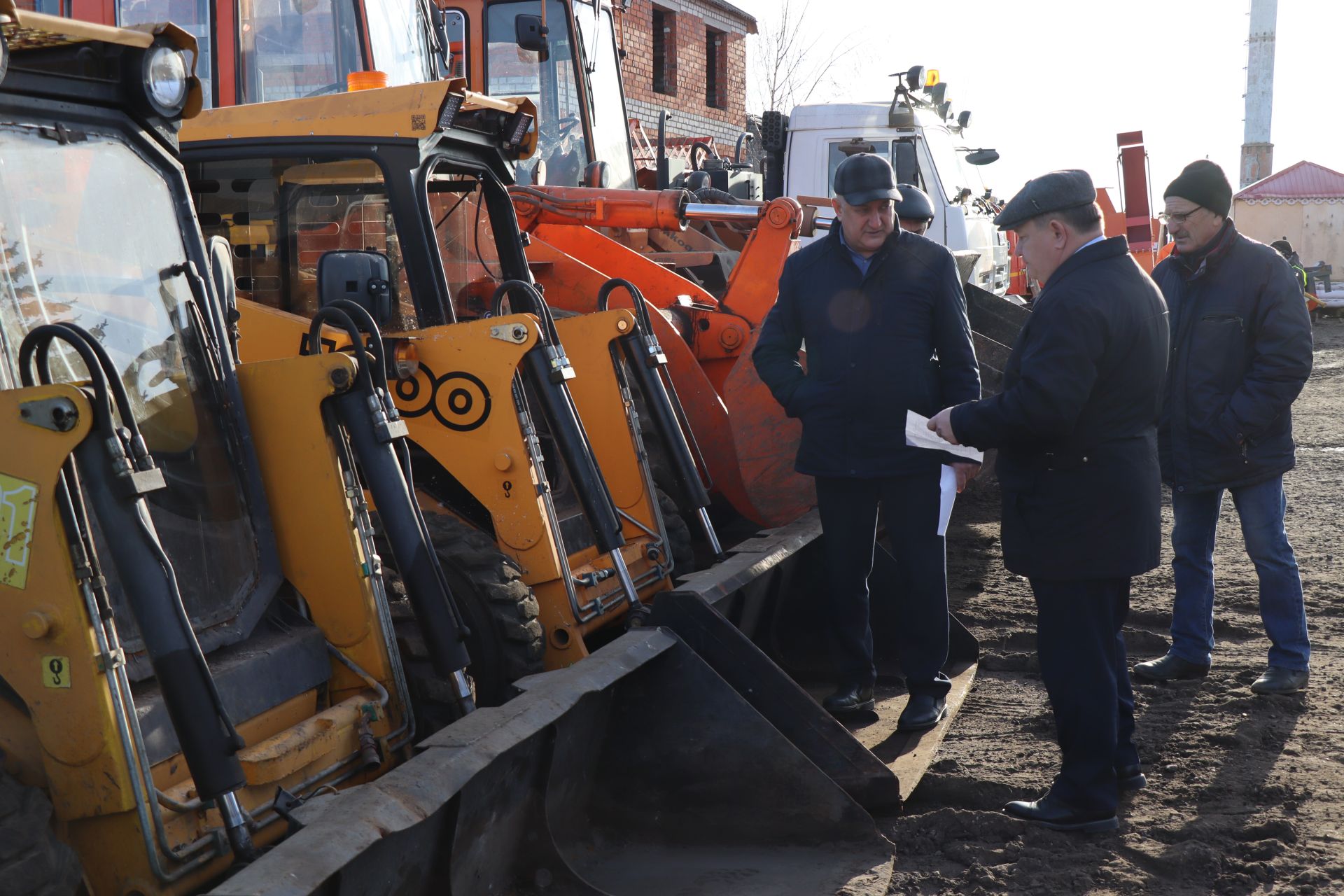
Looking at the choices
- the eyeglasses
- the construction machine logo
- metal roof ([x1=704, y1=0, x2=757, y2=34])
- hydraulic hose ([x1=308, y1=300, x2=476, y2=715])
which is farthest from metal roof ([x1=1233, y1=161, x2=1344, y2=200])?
hydraulic hose ([x1=308, y1=300, x2=476, y2=715])

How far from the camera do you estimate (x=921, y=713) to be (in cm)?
450

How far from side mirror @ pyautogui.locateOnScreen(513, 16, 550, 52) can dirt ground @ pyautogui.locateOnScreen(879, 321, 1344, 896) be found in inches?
156

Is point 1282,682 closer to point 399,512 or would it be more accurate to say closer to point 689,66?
point 399,512

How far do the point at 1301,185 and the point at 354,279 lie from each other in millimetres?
29115

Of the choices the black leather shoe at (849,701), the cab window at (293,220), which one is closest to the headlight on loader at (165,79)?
the cab window at (293,220)

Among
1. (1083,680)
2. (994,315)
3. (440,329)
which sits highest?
(440,329)

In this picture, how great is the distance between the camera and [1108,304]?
3.54m

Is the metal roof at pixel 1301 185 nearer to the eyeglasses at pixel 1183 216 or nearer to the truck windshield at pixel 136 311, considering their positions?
the eyeglasses at pixel 1183 216

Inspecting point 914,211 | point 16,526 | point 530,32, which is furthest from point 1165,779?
point 530,32

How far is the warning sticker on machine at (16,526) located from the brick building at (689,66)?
63.4 ft

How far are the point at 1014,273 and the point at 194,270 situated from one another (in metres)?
12.9

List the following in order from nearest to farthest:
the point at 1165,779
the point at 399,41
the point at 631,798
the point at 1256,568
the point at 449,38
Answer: the point at 631,798 < the point at 1165,779 < the point at 1256,568 < the point at 399,41 < the point at 449,38

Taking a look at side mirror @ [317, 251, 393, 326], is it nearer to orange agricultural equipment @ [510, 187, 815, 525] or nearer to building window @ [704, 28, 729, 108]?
orange agricultural equipment @ [510, 187, 815, 525]

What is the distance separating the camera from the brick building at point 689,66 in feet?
75.2
